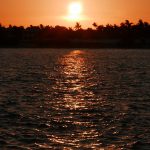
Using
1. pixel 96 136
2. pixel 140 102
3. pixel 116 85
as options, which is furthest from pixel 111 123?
pixel 116 85

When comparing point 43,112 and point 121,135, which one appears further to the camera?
point 43,112

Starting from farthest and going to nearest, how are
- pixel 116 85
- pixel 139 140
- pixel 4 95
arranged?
1. pixel 116 85
2. pixel 4 95
3. pixel 139 140

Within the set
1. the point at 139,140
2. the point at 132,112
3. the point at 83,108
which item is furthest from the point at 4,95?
the point at 139,140

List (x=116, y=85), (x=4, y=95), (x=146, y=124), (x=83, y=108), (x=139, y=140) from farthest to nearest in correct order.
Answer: (x=116, y=85), (x=4, y=95), (x=83, y=108), (x=146, y=124), (x=139, y=140)

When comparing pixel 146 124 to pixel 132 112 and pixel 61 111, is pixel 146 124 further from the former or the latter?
pixel 61 111

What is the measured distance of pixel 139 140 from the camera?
29.2 m

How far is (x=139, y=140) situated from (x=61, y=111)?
1064 centimetres

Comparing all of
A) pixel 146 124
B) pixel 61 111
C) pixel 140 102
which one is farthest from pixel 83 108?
pixel 146 124

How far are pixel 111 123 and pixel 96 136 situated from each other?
3833mm

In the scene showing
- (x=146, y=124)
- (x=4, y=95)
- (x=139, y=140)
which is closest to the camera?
(x=139, y=140)

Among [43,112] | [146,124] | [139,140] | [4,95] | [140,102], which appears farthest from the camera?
[4,95]

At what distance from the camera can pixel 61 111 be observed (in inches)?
1537

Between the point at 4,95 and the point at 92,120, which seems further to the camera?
the point at 4,95

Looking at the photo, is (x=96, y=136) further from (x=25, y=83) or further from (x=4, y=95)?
(x=25, y=83)
